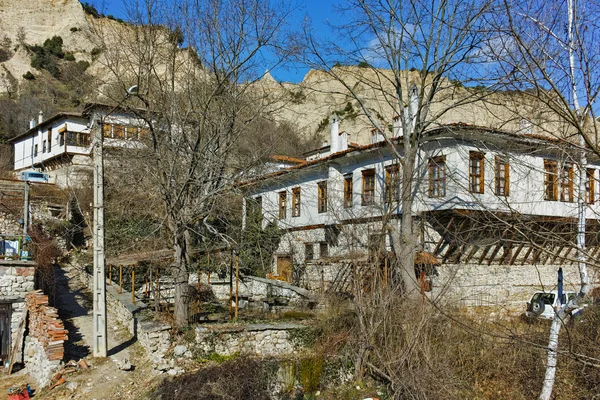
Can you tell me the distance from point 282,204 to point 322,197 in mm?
3470

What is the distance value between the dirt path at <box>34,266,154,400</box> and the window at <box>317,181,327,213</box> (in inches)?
388

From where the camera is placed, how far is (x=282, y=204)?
79.8 feet

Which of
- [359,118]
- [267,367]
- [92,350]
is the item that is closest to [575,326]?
[267,367]

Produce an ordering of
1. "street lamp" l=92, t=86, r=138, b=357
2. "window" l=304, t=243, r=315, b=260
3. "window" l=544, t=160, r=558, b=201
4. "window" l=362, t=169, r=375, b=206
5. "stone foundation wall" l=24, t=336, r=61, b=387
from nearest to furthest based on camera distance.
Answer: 1. "window" l=544, t=160, r=558, b=201
2. "stone foundation wall" l=24, t=336, r=61, b=387
3. "street lamp" l=92, t=86, r=138, b=357
4. "window" l=362, t=169, r=375, b=206
5. "window" l=304, t=243, r=315, b=260

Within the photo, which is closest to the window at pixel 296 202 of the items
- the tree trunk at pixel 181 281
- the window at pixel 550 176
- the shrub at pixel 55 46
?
the tree trunk at pixel 181 281

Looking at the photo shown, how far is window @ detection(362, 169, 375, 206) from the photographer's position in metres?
18.7

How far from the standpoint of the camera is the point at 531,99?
495cm

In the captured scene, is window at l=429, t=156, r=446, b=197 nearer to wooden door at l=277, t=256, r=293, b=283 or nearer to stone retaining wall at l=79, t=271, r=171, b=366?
wooden door at l=277, t=256, r=293, b=283

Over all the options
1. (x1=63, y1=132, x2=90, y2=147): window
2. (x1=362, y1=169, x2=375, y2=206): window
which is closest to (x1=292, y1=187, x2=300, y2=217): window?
(x1=362, y1=169, x2=375, y2=206): window

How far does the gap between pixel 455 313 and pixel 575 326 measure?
2688 mm

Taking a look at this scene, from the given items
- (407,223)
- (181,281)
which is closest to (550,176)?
(407,223)

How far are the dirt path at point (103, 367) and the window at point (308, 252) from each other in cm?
946

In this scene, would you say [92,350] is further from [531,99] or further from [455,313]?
[531,99]

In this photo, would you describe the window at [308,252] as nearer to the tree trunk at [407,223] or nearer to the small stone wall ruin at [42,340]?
the tree trunk at [407,223]
